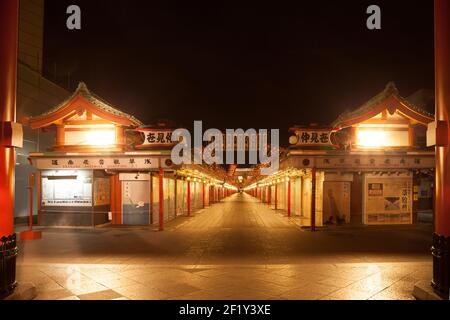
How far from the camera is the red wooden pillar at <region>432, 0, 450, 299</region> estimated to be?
7.50 metres

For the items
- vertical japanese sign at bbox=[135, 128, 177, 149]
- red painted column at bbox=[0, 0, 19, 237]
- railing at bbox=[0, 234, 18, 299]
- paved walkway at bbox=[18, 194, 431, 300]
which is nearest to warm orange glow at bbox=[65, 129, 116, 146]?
vertical japanese sign at bbox=[135, 128, 177, 149]

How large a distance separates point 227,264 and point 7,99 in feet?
24.1

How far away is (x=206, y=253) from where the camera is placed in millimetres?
13320

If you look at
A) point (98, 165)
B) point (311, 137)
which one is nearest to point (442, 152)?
point (311, 137)

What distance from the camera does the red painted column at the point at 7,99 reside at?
7789mm

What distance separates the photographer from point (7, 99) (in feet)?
26.1

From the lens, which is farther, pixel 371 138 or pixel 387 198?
pixel 387 198

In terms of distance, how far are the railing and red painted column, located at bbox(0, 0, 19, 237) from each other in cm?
19

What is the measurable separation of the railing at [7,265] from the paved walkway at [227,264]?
82cm

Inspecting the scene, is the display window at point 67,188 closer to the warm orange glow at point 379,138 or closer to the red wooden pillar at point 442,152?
the warm orange glow at point 379,138

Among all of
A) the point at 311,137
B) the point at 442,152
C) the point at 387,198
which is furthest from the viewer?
the point at 387,198

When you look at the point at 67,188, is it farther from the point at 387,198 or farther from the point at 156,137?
the point at 387,198

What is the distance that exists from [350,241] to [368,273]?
227 inches

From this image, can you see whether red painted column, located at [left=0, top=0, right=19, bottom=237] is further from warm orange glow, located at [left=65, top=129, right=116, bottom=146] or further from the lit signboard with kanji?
the lit signboard with kanji
